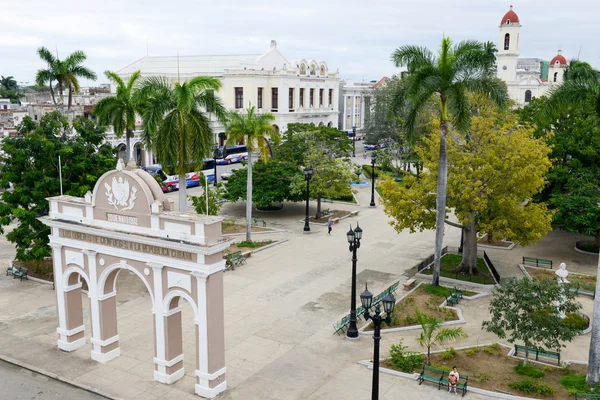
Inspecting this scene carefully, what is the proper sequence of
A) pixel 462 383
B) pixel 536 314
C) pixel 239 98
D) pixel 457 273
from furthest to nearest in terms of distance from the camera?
pixel 239 98 < pixel 457 273 < pixel 536 314 < pixel 462 383

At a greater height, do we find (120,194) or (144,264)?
(120,194)

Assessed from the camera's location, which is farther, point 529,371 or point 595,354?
point 529,371

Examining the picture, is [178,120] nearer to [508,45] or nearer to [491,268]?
[491,268]

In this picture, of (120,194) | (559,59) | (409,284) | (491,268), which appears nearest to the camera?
(120,194)

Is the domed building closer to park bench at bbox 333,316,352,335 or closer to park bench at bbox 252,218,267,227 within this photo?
park bench at bbox 252,218,267,227

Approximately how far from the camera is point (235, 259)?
28406 mm

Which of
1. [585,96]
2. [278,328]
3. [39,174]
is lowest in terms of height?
[278,328]

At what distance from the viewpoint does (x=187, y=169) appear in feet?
82.8

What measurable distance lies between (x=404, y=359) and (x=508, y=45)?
79.4m

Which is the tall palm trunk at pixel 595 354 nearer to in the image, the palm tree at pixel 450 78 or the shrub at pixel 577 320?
the shrub at pixel 577 320

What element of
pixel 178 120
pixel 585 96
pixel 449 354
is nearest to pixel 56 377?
pixel 178 120

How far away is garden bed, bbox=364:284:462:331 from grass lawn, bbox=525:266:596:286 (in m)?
4.54

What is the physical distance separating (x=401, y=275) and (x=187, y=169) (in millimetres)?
11067

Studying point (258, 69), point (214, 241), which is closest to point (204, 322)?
point (214, 241)
